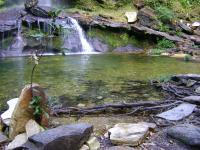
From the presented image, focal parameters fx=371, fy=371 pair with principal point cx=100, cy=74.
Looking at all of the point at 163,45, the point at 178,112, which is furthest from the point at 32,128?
the point at 163,45

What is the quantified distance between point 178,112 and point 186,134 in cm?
110

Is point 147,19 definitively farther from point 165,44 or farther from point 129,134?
point 129,134

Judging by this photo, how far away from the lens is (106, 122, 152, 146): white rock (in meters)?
4.22

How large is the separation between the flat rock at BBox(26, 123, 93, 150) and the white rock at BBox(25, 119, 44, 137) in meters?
0.27

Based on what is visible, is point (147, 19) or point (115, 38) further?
point (147, 19)

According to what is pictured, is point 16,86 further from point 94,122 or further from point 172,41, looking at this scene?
point 172,41

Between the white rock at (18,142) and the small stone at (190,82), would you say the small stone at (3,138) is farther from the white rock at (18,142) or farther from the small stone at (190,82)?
the small stone at (190,82)

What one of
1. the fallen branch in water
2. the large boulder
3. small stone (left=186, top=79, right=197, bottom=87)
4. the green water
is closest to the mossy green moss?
the green water

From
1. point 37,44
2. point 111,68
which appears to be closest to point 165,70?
point 111,68

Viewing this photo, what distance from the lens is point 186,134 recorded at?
4254 mm

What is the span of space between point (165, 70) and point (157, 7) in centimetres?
949

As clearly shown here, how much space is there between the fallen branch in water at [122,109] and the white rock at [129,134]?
951 mm

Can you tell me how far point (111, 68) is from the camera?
34.4 ft

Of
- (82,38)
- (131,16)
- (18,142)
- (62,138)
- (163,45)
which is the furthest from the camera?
(131,16)
